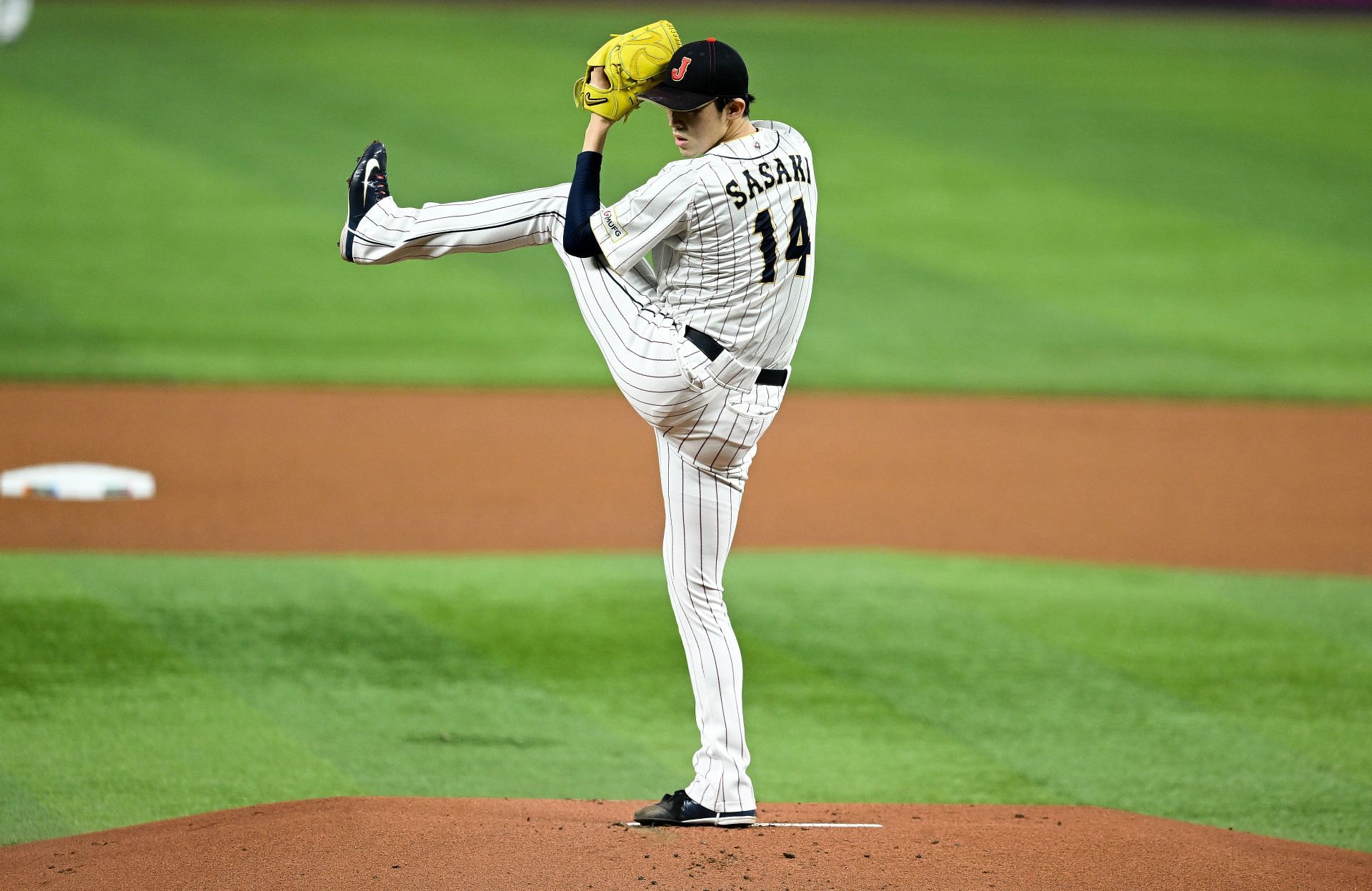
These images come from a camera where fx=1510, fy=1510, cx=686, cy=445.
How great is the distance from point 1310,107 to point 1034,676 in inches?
585

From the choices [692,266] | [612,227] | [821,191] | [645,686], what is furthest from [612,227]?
[821,191]

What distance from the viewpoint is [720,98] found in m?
3.60

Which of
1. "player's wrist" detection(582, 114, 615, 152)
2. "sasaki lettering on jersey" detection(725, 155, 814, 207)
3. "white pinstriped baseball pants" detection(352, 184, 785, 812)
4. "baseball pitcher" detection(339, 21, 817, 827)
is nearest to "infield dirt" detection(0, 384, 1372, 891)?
"white pinstriped baseball pants" detection(352, 184, 785, 812)

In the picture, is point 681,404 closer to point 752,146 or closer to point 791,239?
point 791,239

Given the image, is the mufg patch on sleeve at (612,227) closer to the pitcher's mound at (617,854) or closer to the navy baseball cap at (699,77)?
the navy baseball cap at (699,77)

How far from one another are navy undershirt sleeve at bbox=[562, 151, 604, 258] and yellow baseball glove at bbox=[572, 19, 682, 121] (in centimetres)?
12

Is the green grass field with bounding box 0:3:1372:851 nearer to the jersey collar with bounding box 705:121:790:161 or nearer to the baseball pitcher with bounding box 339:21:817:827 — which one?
the baseball pitcher with bounding box 339:21:817:827

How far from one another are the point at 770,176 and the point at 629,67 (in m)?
0.42

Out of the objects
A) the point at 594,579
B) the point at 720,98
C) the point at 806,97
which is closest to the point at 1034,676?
the point at 594,579

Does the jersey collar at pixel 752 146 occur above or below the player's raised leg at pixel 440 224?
above

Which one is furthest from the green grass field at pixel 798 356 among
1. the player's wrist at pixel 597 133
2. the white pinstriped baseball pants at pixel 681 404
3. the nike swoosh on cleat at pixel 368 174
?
the player's wrist at pixel 597 133

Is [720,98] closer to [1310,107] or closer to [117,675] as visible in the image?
[117,675]

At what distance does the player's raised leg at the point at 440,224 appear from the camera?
3.77 metres

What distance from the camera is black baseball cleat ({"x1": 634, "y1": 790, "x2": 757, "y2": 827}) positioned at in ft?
13.1
